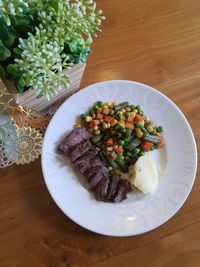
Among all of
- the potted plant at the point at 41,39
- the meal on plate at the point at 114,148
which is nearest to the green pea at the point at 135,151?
the meal on plate at the point at 114,148

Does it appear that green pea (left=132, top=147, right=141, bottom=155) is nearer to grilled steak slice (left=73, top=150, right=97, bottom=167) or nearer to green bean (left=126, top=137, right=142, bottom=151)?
green bean (left=126, top=137, right=142, bottom=151)

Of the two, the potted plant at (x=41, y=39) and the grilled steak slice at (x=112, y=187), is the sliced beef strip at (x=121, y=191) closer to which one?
the grilled steak slice at (x=112, y=187)

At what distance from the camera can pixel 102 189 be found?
0.97 m

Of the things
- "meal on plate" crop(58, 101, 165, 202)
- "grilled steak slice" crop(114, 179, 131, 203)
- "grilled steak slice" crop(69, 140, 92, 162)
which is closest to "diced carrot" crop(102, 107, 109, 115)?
"meal on plate" crop(58, 101, 165, 202)

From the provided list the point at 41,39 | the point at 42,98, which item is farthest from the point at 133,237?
the point at 41,39

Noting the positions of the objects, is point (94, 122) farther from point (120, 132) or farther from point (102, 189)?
point (102, 189)

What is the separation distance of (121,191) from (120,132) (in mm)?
183

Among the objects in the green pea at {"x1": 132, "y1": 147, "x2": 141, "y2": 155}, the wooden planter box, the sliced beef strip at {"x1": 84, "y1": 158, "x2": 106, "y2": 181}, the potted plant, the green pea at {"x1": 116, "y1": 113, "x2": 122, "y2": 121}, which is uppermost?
the potted plant

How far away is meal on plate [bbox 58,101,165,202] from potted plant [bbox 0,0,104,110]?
23 cm

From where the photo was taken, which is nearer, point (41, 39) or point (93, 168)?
point (41, 39)

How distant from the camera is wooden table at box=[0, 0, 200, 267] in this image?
0.97m

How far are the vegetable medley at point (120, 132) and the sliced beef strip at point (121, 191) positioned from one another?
0.06 meters

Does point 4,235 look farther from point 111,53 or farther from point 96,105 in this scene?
point 111,53

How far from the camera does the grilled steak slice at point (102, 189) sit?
97 cm
